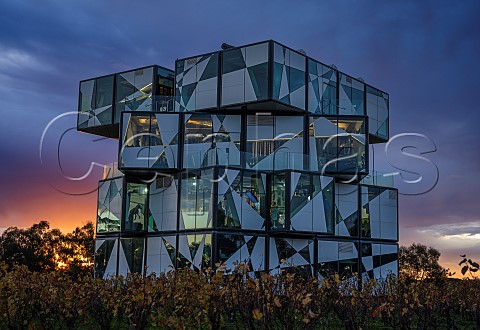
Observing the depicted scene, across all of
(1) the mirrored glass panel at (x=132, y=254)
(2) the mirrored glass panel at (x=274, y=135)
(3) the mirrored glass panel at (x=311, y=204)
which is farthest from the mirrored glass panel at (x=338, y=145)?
(1) the mirrored glass panel at (x=132, y=254)

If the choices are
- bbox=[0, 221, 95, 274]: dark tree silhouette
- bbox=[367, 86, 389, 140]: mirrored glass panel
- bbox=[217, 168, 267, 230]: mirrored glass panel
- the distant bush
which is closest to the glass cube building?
bbox=[217, 168, 267, 230]: mirrored glass panel

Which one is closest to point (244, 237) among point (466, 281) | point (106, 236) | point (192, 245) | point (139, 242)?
point (192, 245)

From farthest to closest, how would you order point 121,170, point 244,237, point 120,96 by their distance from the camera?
point 120,96, point 121,170, point 244,237

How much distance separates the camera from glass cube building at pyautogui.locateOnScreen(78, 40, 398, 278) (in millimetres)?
35344

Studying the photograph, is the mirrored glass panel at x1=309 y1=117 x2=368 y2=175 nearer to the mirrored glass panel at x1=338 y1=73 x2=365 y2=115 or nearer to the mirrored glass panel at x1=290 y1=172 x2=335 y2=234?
the mirrored glass panel at x1=290 y1=172 x2=335 y2=234

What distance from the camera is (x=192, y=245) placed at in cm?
3531

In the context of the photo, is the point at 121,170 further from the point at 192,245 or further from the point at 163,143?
the point at 192,245

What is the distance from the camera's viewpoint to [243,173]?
3556 cm

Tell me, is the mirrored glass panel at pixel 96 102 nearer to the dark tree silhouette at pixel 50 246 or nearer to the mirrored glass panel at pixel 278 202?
the mirrored glass panel at pixel 278 202

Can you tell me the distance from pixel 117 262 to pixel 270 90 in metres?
14.4

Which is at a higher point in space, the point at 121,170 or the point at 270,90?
the point at 270,90

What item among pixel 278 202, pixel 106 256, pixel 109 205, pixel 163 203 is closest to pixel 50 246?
pixel 106 256

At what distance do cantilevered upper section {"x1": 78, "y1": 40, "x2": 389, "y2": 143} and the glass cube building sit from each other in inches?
3.3

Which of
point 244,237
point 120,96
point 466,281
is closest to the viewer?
point 466,281
